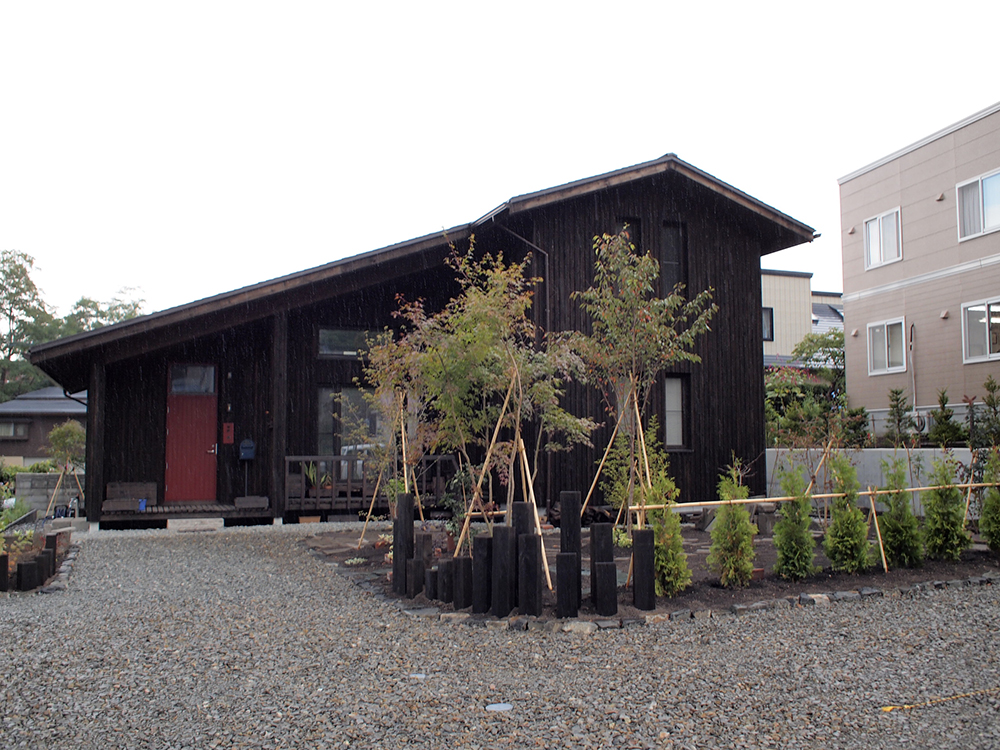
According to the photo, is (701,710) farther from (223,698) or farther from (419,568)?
(419,568)

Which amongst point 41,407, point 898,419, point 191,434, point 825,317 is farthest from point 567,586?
point 825,317

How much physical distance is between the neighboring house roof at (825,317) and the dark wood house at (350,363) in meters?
19.9

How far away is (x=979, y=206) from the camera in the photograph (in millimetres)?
15289

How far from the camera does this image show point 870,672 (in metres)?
4.29

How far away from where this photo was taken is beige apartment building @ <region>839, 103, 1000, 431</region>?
49.6 ft

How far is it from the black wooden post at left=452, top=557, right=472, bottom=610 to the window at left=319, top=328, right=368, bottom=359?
7.61 metres

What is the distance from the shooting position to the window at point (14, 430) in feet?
90.0

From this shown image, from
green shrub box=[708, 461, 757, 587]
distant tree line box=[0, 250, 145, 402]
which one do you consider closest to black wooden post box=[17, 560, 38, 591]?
green shrub box=[708, 461, 757, 587]

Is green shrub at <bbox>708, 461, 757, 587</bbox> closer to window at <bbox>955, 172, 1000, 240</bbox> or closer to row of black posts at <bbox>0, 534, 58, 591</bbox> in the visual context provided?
row of black posts at <bbox>0, 534, 58, 591</bbox>

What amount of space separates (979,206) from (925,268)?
67.9 inches

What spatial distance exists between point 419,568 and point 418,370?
7.26 ft

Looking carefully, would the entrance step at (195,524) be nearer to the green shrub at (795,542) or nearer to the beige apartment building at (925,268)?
the green shrub at (795,542)

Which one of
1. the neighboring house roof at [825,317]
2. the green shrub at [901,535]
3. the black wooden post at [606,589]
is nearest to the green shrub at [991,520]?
the green shrub at [901,535]

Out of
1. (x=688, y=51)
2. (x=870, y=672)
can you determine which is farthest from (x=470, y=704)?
(x=688, y=51)
